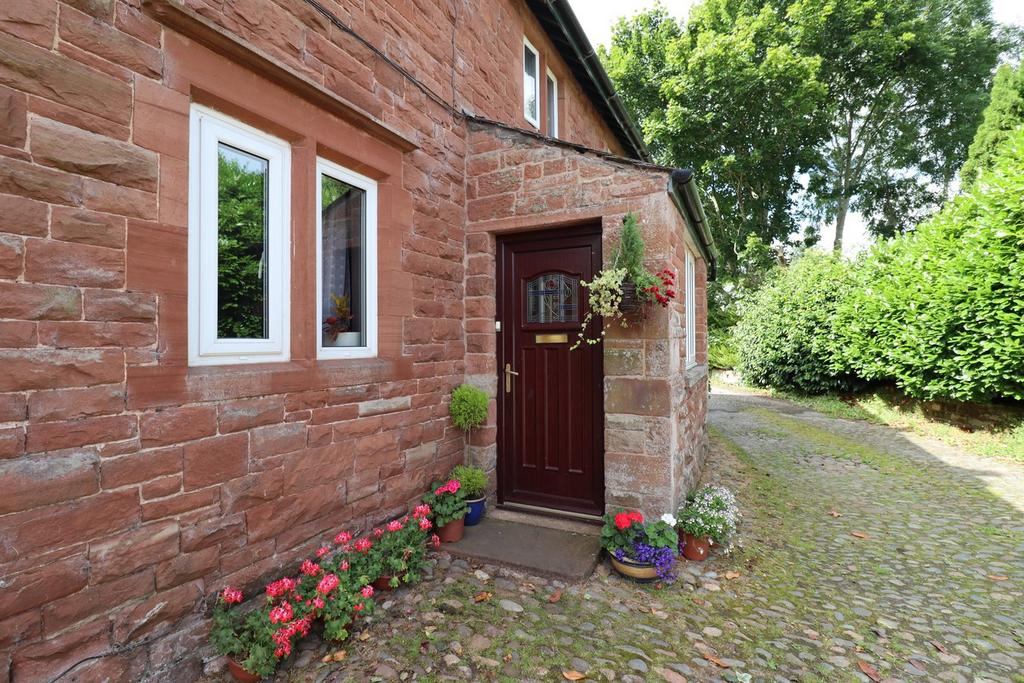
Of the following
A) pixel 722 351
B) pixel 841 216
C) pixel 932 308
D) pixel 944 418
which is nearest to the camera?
pixel 932 308

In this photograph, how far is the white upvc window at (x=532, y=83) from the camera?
6.70 m

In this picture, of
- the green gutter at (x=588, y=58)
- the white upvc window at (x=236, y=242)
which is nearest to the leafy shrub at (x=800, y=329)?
the green gutter at (x=588, y=58)

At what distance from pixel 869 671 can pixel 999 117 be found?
1783 centimetres

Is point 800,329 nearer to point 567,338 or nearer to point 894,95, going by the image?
point 567,338

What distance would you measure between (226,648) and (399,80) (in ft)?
13.0

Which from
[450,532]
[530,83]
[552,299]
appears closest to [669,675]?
[450,532]

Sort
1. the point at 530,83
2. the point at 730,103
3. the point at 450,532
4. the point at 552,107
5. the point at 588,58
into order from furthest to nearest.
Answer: the point at 730,103, the point at 552,107, the point at 588,58, the point at 530,83, the point at 450,532

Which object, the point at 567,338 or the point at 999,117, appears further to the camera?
the point at 999,117

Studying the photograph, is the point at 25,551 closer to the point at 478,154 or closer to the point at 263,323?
the point at 263,323

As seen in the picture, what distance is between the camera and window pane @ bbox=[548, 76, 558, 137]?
7.45 meters

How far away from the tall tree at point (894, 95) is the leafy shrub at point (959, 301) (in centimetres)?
1177

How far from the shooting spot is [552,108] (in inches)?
296

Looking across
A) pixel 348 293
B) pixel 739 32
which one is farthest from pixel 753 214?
pixel 348 293

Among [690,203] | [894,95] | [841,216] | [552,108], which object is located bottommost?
[690,203]
